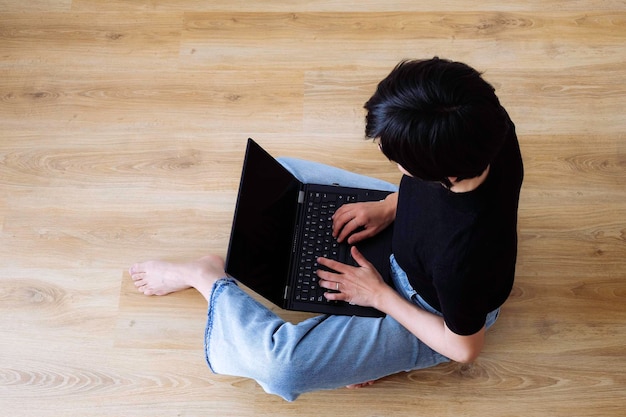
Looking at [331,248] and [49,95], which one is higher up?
[49,95]

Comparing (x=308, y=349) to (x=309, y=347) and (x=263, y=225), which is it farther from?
(x=263, y=225)

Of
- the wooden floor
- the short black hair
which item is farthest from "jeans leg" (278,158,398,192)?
the short black hair

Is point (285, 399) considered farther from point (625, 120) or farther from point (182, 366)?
point (625, 120)

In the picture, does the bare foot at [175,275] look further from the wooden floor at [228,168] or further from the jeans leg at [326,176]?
the jeans leg at [326,176]

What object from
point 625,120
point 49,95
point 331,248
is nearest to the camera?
point 331,248

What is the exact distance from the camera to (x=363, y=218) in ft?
3.98

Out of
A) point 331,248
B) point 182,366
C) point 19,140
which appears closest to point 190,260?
point 182,366

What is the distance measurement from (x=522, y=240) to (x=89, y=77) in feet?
3.73

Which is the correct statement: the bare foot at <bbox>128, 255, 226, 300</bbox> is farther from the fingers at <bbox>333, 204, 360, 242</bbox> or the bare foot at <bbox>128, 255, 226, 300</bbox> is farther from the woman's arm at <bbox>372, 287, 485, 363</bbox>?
the woman's arm at <bbox>372, 287, 485, 363</bbox>

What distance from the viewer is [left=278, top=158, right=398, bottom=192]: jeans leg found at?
1.29m

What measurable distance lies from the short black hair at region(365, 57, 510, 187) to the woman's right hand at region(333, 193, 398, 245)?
457 mm

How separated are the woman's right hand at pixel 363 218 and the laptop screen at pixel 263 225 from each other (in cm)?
10

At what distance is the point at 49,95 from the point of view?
5.12ft

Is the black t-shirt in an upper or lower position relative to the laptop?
upper
